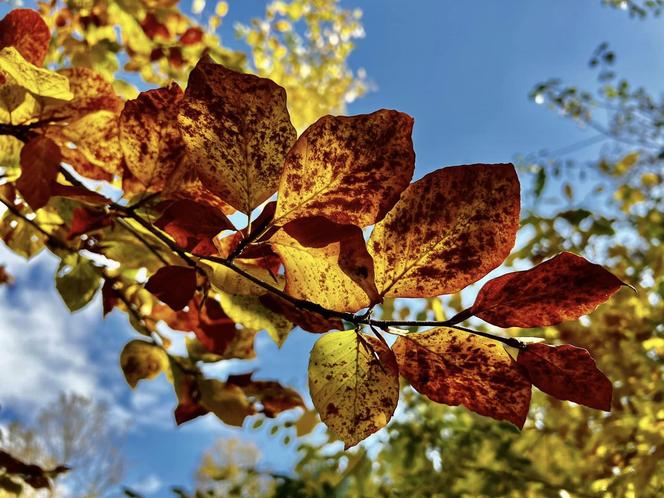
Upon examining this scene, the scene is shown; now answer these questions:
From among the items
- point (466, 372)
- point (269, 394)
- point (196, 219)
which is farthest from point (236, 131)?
point (269, 394)

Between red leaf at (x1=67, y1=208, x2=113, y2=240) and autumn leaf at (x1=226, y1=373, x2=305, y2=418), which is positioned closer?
red leaf at (x1=67, y1=208, x2=113, y2=240)

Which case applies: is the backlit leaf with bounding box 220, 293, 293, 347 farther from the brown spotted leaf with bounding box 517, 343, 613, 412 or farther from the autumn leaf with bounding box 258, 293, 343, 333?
the brown spotted leaf with bounding box 517, 343, 613, 412

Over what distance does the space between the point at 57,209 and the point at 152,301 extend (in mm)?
209

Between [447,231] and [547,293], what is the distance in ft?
0.20

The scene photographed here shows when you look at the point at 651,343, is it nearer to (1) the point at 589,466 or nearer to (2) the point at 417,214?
(1) the point at 589,466

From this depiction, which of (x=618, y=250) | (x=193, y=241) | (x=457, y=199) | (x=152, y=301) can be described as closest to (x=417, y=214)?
(x=457, y=199)

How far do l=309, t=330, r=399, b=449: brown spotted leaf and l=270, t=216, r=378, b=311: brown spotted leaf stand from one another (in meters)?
0.02

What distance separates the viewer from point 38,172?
1.12 feet

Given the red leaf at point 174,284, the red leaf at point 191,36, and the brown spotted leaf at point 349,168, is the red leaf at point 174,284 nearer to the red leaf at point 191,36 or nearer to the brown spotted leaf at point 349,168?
the brown spotted leaf at point 349,168

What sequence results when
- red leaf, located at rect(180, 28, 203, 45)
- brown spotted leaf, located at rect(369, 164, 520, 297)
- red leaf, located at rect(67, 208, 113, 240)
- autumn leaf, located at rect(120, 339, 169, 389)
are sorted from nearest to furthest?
brown spotted leaf, located at rect(369, 164, 520, 297)
red leaf, located at rect(67, 208, 113, 240)
autumn leaf, located at rect(120, 339, 169, 389)
red leaf, located at rect(180, 28, 203, 45)

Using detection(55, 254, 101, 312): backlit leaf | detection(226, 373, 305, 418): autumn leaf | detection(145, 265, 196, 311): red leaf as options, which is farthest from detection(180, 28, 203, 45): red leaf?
detection(145, 265, 196, 311): red leaf

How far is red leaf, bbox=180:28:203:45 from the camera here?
118 centimetres

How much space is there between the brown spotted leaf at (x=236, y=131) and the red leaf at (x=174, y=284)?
0.28ft

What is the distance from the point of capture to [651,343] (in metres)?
1.28
